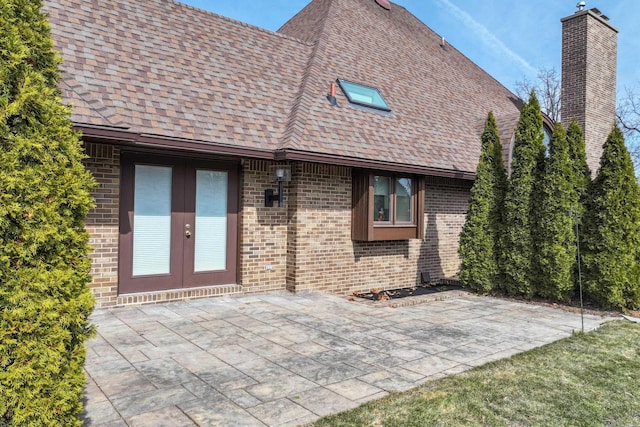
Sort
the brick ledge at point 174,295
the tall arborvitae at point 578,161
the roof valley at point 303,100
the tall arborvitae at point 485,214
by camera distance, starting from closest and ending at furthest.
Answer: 1. the brick ledge at point 174,295
2. the roof valley at point 303,100
3. the tall arborvitae at point 578,161
4. the tall arborvitae at point 485,214

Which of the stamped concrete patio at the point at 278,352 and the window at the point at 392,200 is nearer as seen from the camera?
the stamped concrete patio at the point at 278,352

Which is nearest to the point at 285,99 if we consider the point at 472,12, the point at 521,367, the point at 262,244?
the point at 262,244

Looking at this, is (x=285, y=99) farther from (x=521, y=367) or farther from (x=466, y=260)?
(x=521, y=367)

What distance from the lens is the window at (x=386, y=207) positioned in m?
8.70

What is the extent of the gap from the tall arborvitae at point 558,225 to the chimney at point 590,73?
644 cm

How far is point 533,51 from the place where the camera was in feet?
104

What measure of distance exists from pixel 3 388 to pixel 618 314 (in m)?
8.47

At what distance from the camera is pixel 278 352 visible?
4.79 meters

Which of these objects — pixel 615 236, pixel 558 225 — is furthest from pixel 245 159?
pixel 615 236

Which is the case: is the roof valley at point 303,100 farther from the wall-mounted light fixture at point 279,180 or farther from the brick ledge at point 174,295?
the brick ledge at point 174,295

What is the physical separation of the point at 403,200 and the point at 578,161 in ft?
11.2

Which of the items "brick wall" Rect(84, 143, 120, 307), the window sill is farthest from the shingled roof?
the window sill

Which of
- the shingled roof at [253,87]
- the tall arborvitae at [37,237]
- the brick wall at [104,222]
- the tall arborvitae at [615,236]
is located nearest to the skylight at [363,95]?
the shingled roof at [253,87]

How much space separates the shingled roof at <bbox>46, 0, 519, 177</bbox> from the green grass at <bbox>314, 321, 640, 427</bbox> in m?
4.53
